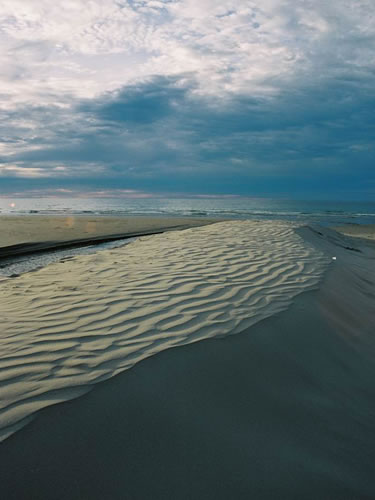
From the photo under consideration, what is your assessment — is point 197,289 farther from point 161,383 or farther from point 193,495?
point 193,495

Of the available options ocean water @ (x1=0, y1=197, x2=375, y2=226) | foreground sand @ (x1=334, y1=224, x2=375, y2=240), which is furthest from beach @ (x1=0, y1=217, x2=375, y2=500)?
ocean water @ (x1=0, y1=197, x2=375, y2=226)

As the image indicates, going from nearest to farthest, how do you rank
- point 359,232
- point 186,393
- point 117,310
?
point 186,393
point 117,310
point 359,232

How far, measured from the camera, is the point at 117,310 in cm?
429

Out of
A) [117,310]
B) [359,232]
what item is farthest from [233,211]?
[117,310]

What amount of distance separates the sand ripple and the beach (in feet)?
0.08

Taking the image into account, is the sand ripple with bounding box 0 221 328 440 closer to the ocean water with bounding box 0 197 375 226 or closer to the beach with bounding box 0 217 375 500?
the beach with bounding box 0 217 375 500

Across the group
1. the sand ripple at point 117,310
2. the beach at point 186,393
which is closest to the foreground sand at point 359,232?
the sand ripple at point 117,310

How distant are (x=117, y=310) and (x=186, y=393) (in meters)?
1.94

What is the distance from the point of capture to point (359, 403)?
2838mm

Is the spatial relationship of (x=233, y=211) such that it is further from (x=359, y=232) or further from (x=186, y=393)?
(x=186, y=393)

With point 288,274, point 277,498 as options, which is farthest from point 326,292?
point 277,498

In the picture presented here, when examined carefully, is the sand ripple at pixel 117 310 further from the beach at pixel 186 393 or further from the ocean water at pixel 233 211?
the ocean water at pixel 233 211

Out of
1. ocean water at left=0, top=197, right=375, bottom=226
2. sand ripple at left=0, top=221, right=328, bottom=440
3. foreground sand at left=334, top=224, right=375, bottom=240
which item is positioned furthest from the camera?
ocean water at left=0, top=197, right=375, bottom=226

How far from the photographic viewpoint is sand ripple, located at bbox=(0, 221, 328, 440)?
272 cm
